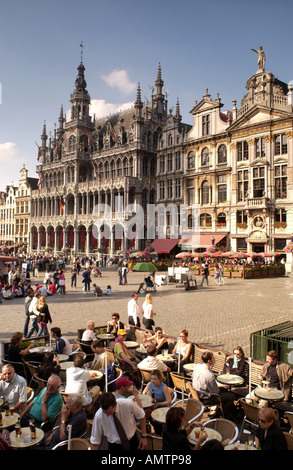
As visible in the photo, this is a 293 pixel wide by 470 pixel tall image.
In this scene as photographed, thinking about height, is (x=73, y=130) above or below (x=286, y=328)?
above

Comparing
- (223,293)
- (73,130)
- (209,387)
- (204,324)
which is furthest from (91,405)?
(73,130)

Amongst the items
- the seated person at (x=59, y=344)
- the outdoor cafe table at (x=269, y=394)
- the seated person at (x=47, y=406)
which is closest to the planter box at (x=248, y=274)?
the seated person at (x=59, y=344)

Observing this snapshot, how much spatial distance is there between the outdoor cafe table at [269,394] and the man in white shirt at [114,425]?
251 centimetres

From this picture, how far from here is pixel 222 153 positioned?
129ft

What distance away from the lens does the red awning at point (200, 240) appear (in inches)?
1502

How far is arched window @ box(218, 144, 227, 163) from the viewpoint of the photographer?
39.0 m

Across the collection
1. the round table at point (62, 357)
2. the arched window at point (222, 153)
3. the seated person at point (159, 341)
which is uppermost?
the arched window at point (222, 153)

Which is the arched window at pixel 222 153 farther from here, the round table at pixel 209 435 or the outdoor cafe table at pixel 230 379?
the round table at pixel 209 435

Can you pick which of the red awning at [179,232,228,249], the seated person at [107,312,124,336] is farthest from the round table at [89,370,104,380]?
the red awning at [179,232,228,249]
